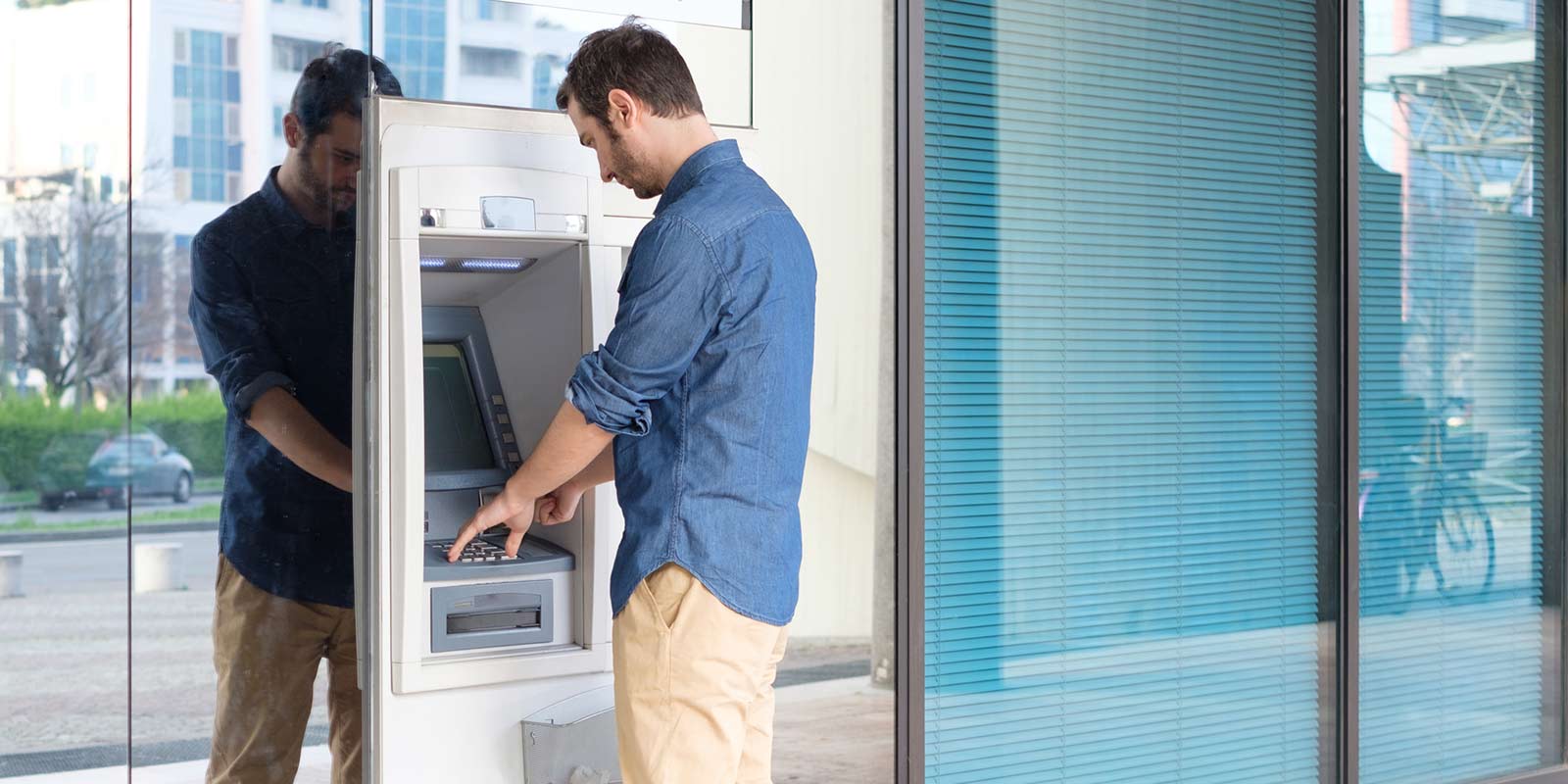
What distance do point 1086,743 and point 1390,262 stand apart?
1505mm

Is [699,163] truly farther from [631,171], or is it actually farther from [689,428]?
[689,428]

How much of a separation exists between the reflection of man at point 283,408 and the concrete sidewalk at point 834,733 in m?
1.43

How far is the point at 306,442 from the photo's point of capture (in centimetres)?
219

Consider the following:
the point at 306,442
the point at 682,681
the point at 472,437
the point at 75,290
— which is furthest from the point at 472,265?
the point at 682,681

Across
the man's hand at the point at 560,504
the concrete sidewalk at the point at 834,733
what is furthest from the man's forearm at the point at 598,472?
the concrete sidewalk at the point at 834,733

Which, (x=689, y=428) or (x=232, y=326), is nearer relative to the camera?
(x=689, y=428)

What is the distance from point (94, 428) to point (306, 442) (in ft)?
1.21

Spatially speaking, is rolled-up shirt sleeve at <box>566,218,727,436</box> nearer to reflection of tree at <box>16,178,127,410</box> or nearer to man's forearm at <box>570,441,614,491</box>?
man's forearm at <box>570,441,614,491</box>

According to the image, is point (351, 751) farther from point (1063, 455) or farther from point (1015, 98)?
point (1015, 98)

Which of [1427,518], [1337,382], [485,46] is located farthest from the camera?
[1427,518]

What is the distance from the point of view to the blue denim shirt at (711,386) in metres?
1.88

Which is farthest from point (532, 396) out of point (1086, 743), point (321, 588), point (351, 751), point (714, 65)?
point (714, 65)

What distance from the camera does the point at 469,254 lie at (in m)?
2.16

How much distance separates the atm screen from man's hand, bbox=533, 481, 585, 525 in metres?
0.14
